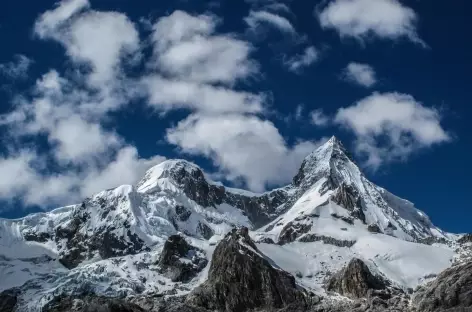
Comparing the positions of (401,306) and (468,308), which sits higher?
(401,306)

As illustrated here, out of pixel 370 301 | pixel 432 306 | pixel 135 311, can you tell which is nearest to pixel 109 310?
pixel 135 311

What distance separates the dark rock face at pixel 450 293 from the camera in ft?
393

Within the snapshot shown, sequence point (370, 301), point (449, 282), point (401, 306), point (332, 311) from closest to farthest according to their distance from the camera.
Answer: point (449, 282), point (401, 306), point (370, 301), point (332, 311)

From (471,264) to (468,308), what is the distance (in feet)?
52.4

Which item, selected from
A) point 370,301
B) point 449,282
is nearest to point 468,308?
point 449,282

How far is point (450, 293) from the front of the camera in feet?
404

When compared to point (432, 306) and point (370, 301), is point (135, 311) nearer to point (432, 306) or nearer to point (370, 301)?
point (370, 301)

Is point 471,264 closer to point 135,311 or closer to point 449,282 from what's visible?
point 449,282

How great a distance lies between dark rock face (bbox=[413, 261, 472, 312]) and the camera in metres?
120

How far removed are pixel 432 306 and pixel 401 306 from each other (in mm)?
29300

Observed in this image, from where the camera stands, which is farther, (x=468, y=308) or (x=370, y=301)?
(x=370, y=301)

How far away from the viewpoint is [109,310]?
164 m

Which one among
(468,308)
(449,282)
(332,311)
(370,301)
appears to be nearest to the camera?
(468,308)

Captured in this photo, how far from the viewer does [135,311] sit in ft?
592
